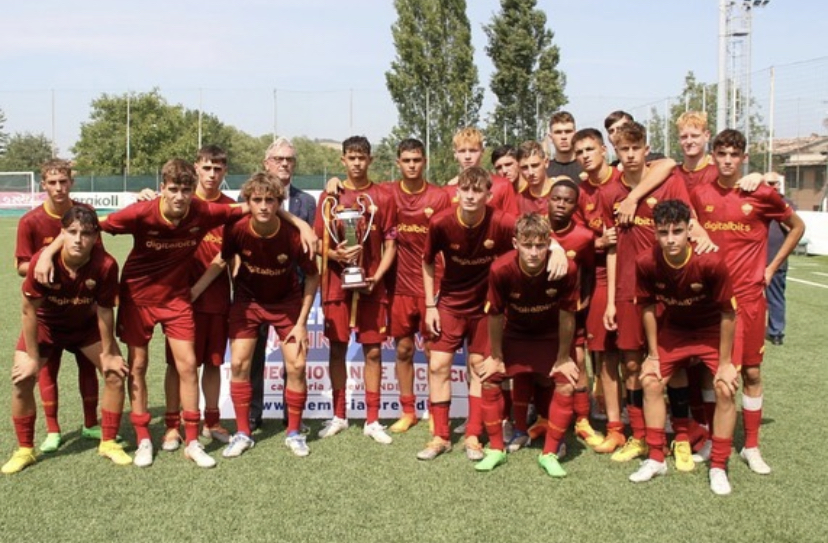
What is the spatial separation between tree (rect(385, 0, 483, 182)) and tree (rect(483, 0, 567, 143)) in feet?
5.29

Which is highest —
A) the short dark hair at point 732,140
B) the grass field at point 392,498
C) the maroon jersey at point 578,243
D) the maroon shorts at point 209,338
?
the short dark hair at point 732,140

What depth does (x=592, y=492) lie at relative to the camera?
165 inches

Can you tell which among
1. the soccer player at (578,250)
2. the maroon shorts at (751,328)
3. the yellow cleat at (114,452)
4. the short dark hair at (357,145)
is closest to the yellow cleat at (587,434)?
the soccer player at (578,250)

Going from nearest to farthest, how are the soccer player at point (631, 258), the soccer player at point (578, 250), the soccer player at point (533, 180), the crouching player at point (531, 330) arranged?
the crouching player at point (531, 330)
the soccer player at point (631, 258)
the soccer player at point (578, 250)
the soccer player at point (533, 180)

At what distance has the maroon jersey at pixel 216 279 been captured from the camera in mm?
5027

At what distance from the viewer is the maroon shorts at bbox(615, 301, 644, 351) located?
4684 millimetres

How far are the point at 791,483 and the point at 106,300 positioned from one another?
4.06 m

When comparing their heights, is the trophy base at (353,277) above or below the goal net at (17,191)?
below

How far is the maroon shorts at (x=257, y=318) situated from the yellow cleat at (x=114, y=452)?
0.95 metres

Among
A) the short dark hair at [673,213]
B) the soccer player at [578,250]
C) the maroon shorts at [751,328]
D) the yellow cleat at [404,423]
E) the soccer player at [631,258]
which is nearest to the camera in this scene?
the short dark hair at [673,213]

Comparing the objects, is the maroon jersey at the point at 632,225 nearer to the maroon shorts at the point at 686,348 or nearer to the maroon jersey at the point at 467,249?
the maroon shorts at the point at 686,348

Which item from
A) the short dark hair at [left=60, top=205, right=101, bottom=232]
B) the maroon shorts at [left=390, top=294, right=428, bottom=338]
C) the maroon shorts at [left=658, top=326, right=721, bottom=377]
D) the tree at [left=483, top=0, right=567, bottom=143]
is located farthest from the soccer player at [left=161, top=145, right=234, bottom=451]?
the tree at [left=483, top=0, right=567, bottom=143]

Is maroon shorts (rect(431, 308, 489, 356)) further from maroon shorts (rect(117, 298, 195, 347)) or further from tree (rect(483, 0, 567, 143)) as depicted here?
tree (rect(483, 0, 567, 143))

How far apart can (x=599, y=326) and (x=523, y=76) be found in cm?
3171
